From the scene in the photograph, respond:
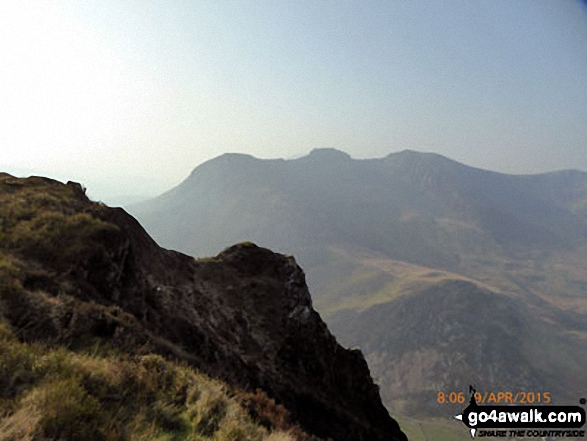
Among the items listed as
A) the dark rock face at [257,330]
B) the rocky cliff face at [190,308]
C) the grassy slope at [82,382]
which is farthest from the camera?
the dark rock face at [257,330]

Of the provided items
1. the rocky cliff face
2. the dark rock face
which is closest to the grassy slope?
the rocky cliff face

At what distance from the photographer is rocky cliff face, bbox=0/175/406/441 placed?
640 inches

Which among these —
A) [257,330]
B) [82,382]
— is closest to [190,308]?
[257,330]

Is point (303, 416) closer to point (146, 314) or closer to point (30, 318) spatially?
point (146, 314)

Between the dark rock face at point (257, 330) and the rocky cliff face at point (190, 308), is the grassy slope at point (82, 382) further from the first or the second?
the dark rock face at point (257, 330)

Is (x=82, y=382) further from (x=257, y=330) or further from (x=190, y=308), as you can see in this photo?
(x=257, y=330)

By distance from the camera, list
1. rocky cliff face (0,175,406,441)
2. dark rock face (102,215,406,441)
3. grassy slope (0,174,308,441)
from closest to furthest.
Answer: grassy slope (0,174,308,441)
rocky cliff face (0,175,406,441)
dark rock face (102,215,406,441)

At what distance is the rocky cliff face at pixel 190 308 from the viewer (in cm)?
1625

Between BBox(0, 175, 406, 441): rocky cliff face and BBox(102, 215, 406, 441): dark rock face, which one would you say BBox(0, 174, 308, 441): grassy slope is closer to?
BBox(0, 175, 406, 441): rocky cliff face

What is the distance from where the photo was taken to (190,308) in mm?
27375

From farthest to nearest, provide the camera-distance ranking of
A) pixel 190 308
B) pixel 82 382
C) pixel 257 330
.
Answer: pixel 257 330 < pixel 190 308 < pixel 82 382

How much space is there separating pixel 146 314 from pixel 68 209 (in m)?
8.20

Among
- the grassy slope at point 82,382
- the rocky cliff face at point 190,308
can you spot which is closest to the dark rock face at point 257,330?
the rocky cliff face at point 190,308

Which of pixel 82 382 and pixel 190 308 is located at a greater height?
pixel 82 382
